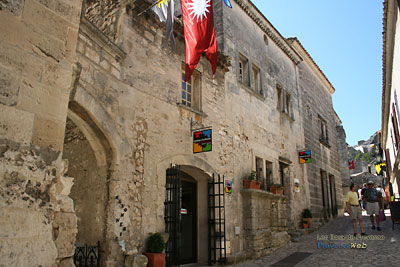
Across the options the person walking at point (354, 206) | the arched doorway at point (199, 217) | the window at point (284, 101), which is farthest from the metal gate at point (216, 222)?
the window at point (284, 101)

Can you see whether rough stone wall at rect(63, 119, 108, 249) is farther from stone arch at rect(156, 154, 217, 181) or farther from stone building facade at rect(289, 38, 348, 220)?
stone building facade at rect(289, 38, 348, 220)

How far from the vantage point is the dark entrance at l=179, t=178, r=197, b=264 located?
24.3ft

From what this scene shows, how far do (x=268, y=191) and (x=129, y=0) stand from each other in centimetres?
675

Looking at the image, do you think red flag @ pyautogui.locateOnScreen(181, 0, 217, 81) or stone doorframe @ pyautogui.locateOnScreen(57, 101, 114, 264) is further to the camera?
red flag @ pyautogui.locateOnScreen(181, 0, 217, 81)

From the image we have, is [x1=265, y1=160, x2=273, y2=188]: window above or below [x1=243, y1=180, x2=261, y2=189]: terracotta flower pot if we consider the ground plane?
above

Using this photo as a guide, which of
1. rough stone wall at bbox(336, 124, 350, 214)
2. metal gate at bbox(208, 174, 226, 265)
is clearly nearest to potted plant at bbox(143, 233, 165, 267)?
metal gate at bbox(208, 174, 226, 265)

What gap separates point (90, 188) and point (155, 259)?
164 centimetres

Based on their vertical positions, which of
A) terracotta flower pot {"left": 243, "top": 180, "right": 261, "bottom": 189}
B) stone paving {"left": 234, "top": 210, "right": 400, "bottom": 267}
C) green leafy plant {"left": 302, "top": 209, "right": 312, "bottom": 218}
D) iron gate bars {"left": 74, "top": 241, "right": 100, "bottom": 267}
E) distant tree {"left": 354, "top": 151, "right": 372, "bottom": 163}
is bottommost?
stone paving {"left": 234, "top": 210, "right": 400, "bottom": 267}

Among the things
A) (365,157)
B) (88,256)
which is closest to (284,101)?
(88,256)

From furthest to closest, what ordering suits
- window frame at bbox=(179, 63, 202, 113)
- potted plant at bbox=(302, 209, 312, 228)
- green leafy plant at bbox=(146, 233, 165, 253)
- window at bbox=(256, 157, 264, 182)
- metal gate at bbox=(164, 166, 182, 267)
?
potted plant at bbox=(302, 209, 312, 228) → window at bbox=(256, 157, 264, 182) → window frame at bbox=(179, 63, 202, 113) → metal gate at bbox=(164, 166, 182, 267) → green leafy plant at bbox=(146, 233, 165, 253)

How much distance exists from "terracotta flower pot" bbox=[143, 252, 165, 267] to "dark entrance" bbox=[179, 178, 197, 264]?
1880 mm

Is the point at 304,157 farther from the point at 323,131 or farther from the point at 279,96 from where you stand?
the point at 323,131

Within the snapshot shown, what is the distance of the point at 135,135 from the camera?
5.88 m

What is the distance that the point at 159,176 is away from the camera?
20.3 ft
